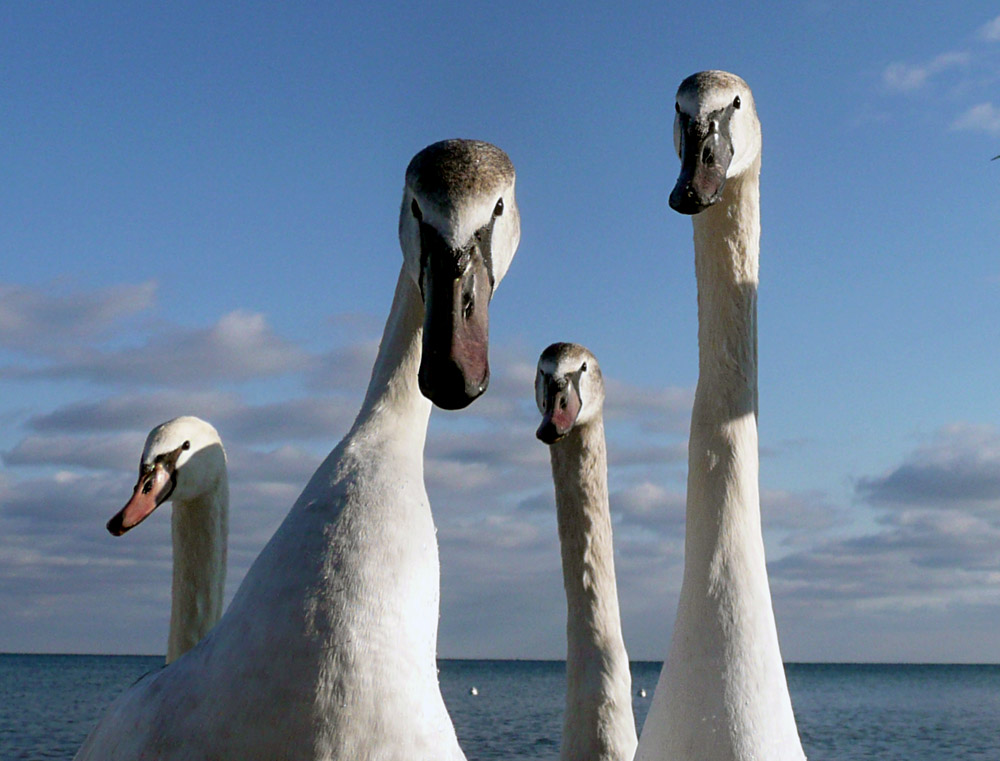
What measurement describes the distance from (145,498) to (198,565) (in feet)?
2.18

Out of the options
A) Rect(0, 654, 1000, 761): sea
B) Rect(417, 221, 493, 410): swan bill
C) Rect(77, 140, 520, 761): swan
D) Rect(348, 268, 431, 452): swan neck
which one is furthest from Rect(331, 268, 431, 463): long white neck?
Rect(0, 654, 1000, 761): sea

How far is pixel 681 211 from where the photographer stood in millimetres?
4348

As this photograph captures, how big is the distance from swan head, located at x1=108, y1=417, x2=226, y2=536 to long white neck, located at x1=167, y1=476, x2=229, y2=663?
7 centimetres

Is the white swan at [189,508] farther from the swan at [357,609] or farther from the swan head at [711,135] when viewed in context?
the swan head at [711,135]

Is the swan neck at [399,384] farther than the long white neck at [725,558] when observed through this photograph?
No

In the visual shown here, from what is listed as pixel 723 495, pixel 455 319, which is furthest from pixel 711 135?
pixel 455 319

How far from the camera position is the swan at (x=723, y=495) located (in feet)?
13.9

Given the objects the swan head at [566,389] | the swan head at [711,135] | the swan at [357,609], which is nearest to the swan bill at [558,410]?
the swan head at [566,389]

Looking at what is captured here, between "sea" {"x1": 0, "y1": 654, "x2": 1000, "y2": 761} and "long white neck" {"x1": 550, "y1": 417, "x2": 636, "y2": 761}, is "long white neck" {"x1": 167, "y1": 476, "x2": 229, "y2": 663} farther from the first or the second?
"sea" {"x1": 0, "y1": 654, "x2": 1000, "y2": 761}

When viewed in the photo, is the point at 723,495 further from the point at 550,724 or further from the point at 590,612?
the point at 550,724

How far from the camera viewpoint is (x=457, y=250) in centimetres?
329

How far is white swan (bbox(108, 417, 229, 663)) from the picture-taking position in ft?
21.9

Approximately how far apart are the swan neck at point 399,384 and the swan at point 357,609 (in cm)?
13

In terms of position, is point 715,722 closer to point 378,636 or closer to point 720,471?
point 720,471
